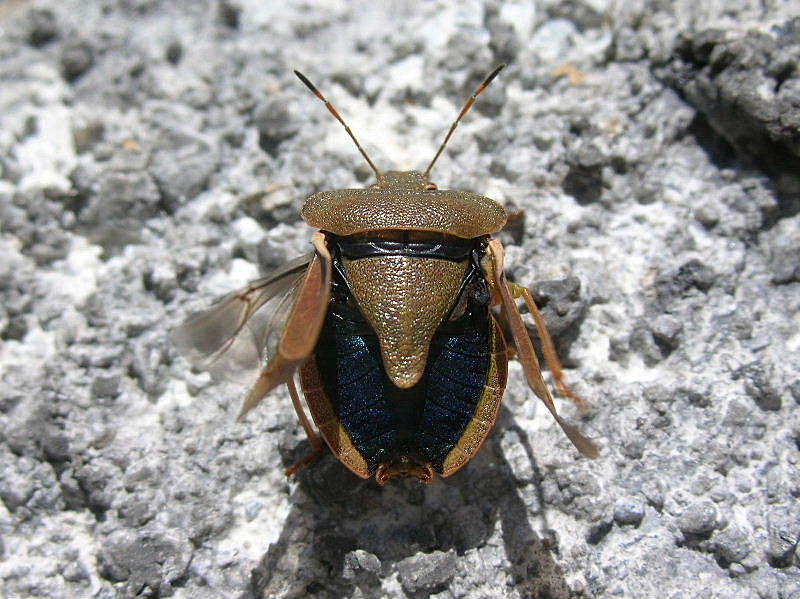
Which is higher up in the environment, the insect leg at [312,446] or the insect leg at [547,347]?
the insect leg at [547,347]

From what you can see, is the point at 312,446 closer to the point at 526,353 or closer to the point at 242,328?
the point at 242,328

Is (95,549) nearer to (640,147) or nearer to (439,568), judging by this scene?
(439,568)

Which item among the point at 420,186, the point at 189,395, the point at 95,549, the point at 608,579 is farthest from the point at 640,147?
the point at 95,549

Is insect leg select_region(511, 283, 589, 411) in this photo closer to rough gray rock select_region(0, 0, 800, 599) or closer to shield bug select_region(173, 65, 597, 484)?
shield bug select_region(173, 65, 597, 484)

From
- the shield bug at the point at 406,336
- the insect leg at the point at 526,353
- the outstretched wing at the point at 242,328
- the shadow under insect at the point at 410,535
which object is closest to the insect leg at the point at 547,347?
the shield bug at the point at 406,336

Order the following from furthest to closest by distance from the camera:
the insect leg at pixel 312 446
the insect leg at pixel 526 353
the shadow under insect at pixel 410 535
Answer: the insect leg at pixel 312 446 < the shadow under insect at pixel 410 535 < the insect leg at pixel 526 353

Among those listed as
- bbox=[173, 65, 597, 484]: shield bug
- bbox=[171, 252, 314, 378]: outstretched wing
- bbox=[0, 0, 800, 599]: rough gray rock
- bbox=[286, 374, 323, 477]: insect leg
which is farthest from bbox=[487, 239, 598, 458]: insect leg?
bbox=[286, 374, 323, 477]: insect leg

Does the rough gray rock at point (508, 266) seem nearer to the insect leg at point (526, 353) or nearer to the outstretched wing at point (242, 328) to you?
the outstretched wing at point (242, 328)
